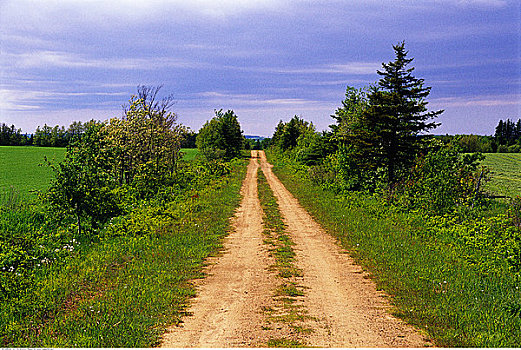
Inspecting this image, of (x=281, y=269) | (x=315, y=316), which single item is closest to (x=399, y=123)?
(x=281, y=269)

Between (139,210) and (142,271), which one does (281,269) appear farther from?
(139,210)

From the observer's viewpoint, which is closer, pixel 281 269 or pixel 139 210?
pixel 281 269

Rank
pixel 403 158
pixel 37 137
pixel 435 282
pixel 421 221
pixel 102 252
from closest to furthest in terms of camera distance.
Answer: pixel 435 282, pixel 102 252, pixel 421 221, pixel 403 158, pixel 37 137

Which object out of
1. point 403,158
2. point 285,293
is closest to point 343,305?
point 285,293

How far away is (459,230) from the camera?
12.5 metres

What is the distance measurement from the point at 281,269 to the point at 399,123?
44.9 ft

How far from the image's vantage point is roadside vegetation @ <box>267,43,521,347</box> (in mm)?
6840

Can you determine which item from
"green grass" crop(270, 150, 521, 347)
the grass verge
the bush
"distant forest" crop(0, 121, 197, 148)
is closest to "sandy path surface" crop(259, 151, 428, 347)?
the grass verge

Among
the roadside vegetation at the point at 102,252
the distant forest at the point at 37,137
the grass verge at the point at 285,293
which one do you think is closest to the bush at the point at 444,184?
the grass verge at the point at 285,293

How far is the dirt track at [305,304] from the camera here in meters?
5.75

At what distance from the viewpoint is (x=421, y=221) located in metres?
14.7

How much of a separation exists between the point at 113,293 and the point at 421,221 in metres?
11.6

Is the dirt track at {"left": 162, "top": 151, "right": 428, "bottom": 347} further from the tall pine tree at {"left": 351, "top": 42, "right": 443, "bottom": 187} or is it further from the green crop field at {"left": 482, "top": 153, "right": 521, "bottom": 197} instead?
the green crop field at {"left": 482, "top": 153, "right": 521, "bottom": 197}

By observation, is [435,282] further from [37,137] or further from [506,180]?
[37,137]
